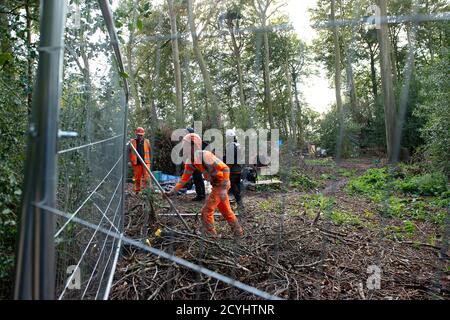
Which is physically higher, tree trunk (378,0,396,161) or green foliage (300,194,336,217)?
tree trunk (378,0,396,161)

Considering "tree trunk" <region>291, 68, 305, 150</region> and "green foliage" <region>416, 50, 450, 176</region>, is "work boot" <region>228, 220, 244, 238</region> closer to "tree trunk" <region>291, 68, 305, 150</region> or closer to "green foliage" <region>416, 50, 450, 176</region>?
"green foliage" <region>416, 50, 450, 176</region>

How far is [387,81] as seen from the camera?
14359 mm

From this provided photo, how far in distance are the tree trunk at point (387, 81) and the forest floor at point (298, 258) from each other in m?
8.81

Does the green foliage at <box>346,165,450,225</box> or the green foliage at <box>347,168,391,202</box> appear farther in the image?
the green foliage at <box>347,168,391,202</box>

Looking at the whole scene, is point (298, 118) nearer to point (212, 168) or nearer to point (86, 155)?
point (212, 168)

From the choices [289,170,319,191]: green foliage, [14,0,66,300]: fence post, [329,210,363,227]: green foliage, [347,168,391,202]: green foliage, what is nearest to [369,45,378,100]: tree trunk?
[347,168,391,202]: green foliage

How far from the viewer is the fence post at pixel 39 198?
3.12 feet

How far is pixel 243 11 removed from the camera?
20.4 m

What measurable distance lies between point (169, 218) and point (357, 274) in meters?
2.76

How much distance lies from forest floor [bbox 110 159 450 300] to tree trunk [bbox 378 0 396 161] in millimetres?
8809

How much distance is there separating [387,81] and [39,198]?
50.9ft

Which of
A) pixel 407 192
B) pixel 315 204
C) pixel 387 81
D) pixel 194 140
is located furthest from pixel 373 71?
pixel 194 140

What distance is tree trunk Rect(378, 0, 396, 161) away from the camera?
13828 mm

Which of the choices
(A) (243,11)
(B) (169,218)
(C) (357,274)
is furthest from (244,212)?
(A) (243,11)
